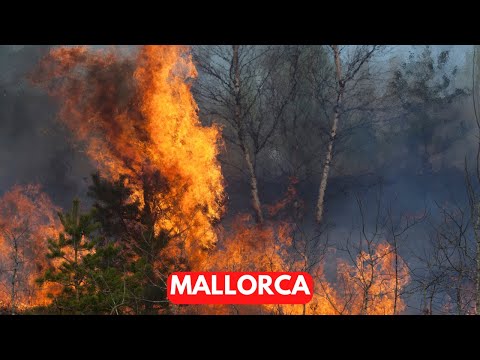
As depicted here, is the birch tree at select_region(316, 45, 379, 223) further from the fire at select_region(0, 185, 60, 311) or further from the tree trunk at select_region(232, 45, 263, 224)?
the fire at select_region(0, 185, 60, 311)

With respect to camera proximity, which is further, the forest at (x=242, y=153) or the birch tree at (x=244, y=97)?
the birch tree at (x=244, y=97)

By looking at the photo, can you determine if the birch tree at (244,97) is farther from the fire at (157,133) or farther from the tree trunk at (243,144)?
the fire at (157,133)

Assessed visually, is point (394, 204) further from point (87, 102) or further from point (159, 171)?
point (87, 102)

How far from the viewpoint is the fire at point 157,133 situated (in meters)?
15.4

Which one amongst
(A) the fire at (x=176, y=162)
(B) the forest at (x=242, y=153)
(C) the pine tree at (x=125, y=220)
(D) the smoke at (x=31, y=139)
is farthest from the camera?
(D) the smoke at (x=31, y=139)

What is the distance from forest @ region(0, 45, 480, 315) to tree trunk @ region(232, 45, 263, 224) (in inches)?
2.7

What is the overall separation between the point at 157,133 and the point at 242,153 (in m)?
3.07

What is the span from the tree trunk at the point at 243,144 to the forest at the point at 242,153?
69mm

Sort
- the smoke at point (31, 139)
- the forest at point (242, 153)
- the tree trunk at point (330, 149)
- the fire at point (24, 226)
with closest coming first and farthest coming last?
the forest at point (242, 153), the tree trunk at point (330, 149), the smoke at point (31, 139), the fire at point (24, 226)

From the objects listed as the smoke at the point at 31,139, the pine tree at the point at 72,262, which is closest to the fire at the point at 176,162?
the smoke at the point at 31,139

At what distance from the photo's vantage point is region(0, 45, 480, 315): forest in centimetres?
1545

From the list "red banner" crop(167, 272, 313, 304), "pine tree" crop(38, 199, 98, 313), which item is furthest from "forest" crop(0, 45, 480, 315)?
"red banner" crop(167, 272, 313, 304)

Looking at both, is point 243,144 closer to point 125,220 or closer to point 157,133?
point 157,133

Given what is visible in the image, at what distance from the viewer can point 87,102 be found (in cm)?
Answer: 1719
